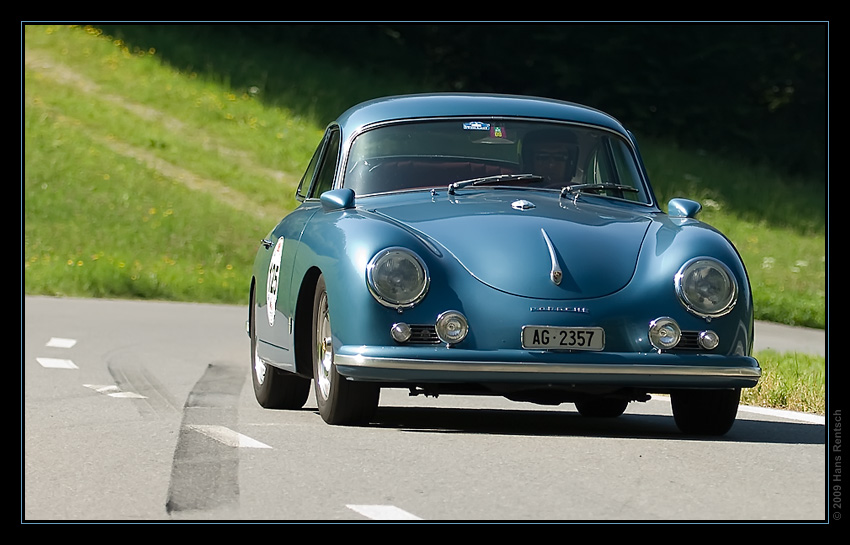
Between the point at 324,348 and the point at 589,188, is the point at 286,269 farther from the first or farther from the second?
the point at 589,188

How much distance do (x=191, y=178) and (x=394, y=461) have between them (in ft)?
82.0

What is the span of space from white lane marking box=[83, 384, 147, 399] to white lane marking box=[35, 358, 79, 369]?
135 centimetres

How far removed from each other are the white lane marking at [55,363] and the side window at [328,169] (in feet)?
10.3

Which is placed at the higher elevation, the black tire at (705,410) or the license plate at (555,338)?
the license plate at (555,338)

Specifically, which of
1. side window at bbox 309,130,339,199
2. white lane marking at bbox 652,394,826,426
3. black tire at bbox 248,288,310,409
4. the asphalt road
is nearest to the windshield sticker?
side window at bbox 309,130,339,199

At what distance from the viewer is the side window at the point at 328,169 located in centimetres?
917

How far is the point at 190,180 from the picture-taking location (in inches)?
1225

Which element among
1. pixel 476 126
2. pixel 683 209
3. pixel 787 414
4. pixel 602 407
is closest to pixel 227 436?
pixel 476 126

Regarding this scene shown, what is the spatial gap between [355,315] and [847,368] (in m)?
2.87

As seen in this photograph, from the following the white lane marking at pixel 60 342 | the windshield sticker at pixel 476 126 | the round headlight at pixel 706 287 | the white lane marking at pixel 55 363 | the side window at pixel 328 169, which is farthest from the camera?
the white lane marking at pixel 60 342

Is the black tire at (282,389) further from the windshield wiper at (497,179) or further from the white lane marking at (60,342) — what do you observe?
the white lane marking at (60,342)

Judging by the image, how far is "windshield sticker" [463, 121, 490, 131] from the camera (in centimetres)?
892

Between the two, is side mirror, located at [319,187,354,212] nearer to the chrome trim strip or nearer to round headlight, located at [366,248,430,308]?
round headlight, located at [366,248,430,308]

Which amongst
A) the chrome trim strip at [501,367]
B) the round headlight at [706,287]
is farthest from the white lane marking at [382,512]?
the round headlight at [706,287]
